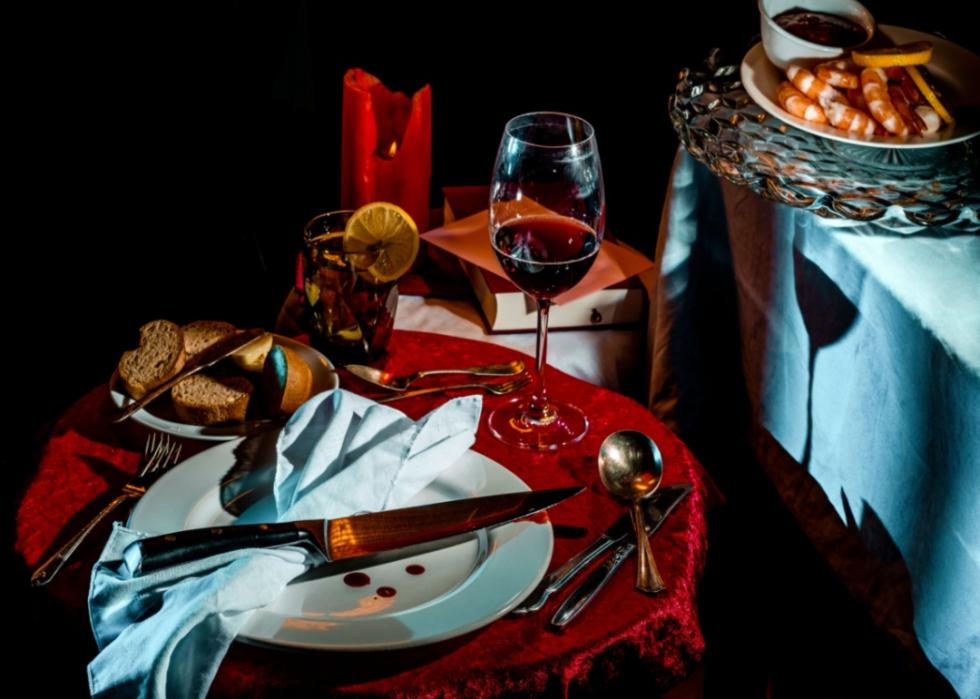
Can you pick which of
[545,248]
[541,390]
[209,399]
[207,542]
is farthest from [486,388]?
[207,542]

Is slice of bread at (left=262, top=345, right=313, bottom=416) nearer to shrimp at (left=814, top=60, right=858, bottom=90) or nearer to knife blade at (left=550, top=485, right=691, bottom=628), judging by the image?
knife blade at (left=550, top=485, right=691, bottom=628)

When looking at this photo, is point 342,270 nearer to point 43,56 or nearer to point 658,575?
point 658,575

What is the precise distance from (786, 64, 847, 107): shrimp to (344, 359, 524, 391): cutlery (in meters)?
0.42

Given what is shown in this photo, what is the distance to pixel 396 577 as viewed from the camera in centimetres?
77

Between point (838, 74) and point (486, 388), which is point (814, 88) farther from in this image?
point (486, 388)

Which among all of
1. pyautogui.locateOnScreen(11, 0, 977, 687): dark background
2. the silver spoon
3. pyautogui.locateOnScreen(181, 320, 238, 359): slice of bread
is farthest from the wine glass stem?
pyautogui.locateOnScreen(11, 0, 977, 687): dark background

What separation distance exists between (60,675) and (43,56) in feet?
7.85

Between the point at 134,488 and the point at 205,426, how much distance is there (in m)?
0.10

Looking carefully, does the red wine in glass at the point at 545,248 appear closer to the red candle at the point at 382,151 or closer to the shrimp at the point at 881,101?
the shrimp at the point at 881,101

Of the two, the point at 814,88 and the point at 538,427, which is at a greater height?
the point at 814,88

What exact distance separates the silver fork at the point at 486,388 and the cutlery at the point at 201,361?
0.49ft

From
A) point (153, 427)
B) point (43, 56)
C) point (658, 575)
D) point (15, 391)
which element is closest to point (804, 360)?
point (658, 575)

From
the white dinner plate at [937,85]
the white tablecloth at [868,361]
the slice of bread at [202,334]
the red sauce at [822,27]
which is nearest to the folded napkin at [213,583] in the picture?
the slice of bread at [202,334]

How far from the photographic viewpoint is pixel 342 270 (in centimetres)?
112
